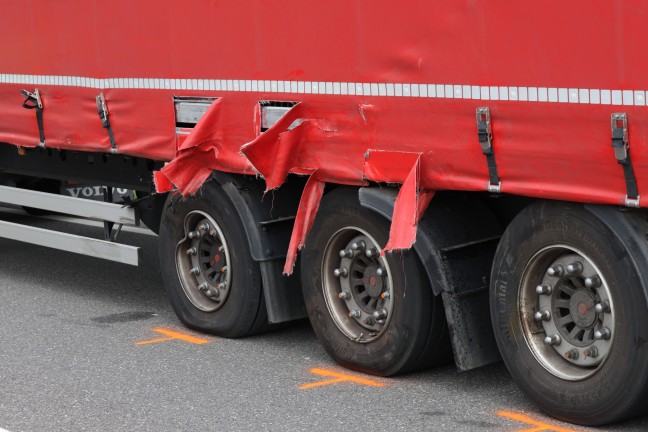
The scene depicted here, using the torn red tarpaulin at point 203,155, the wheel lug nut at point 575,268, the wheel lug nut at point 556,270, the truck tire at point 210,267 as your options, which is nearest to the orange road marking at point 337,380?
the truck tire at point 210,267

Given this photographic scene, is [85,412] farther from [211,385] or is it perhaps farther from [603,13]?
[603,13]

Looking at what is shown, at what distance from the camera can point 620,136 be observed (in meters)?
5.43

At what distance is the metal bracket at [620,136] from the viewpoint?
5.42m

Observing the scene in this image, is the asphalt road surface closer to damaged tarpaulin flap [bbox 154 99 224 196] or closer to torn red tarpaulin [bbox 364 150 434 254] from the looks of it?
torn red tarpaulin [bbox 364 150 434 254]

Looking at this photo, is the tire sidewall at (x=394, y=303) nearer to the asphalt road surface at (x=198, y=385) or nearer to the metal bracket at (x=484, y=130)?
the asphalt road surface at (x=198, y=385)

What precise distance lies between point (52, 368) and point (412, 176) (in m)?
2.61

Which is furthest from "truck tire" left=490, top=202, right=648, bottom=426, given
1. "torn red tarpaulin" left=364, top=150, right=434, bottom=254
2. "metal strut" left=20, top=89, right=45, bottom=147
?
"metal strut" left=20, top=89, right=45, bottom=147

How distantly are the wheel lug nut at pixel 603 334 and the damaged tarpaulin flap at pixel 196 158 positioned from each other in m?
2.87

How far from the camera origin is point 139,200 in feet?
29.9

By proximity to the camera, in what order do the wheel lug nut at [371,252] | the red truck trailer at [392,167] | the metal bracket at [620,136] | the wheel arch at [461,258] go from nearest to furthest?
the metal bracket at [620,136], the red truck trailer at [392,167], the wheel arch at [461,258], the wheel lug nut at [371,252]

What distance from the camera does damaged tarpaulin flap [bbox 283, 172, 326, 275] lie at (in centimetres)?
732

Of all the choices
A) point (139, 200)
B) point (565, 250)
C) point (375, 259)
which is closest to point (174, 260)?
point (139, 200)

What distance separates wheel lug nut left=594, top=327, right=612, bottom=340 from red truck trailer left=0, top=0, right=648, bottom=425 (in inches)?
0.8

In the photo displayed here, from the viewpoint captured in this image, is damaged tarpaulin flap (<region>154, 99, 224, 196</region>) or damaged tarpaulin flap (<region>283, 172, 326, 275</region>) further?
damaged tarpaulin flap (<region>154, 99, 224, 196</region>)
